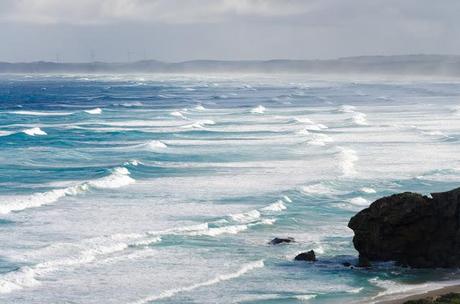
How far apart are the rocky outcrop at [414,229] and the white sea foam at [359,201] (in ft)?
36.0

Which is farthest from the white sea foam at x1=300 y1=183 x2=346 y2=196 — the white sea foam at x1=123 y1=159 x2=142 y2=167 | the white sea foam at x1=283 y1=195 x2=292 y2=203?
the white sea foam at x1=123 y1=159 x2=142 y2=167

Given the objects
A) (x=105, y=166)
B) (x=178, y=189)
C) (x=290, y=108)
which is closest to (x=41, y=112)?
(x=290, y=108)

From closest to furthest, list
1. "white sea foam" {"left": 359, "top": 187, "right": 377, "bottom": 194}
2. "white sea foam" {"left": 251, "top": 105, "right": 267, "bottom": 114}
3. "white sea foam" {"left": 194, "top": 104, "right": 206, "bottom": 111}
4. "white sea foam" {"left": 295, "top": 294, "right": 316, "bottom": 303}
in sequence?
"white sea foam" {"left": 295, "top": 294, "right": 316, "bottom": 303}, "white sea foam" {"left": 359, "top": 187, "right": 377, "bottom": 194}, "white sea foam" {"left": 251, "top": 105, "right": 267, "bottom": 114}, "white sea foam" {"left": 194, "top": 104, "right": 206, "bottom": 111}

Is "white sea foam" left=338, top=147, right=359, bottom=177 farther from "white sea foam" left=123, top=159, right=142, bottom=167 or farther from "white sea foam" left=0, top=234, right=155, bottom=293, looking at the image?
"white sea foam" left=0, top=234, right=155, bottom=293

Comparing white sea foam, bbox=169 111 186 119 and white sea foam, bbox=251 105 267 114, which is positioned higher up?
white sea foam, bbox=251 105 267 114

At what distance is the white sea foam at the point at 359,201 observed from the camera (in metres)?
42.4

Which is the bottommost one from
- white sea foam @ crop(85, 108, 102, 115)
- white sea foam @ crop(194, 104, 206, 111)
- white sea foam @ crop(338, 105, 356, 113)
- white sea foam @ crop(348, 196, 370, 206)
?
white sea foam @ crop(194, 104, 206, 111)

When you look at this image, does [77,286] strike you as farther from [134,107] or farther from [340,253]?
[134,107]

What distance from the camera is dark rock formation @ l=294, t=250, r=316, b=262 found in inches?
1273

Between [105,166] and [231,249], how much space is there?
2245 cm

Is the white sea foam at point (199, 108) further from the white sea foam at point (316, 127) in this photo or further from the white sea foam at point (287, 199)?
the white sea foam at point (287, 199)

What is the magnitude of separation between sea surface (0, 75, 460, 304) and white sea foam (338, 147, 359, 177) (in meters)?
0.13

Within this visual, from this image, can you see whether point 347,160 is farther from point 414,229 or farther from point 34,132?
point 34,132

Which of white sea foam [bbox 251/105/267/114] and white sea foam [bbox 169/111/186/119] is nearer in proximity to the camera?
white sea foam [bbox 169/111/186/119]
